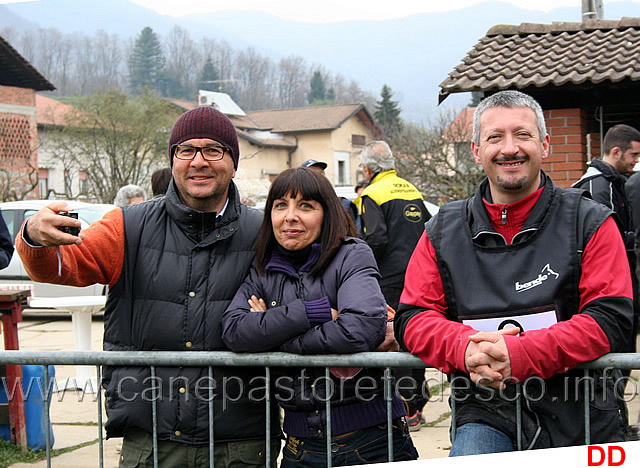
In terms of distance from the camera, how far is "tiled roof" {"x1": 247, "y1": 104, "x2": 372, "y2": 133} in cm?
5559

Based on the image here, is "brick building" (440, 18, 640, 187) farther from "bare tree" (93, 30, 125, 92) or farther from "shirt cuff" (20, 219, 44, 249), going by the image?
"bare tree" (93, 30, 125, 92)

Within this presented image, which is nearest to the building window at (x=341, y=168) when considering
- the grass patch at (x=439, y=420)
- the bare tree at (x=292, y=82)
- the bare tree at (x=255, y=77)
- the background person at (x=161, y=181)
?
the bare tree at (x=255, y=77)

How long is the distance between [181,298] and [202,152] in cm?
57

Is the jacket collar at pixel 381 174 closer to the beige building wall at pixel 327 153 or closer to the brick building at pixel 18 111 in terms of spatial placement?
the brick building at pixel 18 111

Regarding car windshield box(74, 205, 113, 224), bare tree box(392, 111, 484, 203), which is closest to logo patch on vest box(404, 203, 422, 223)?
car windshield box(74, 205, 113, 224)

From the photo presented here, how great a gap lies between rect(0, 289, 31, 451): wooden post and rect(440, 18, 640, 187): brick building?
18.0 feet

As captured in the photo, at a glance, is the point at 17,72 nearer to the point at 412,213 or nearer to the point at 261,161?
the point at 261,161

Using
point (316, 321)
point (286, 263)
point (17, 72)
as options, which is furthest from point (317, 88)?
point (316, 321)

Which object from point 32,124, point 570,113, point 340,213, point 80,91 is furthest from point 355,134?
point 340,213

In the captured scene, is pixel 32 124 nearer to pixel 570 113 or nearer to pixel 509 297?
pixel 570 113

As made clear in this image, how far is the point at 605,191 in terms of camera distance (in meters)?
5.35

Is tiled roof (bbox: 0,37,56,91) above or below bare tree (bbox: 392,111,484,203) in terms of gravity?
above

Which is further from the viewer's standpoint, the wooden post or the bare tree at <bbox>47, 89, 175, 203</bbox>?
the bare tree at <bbox>47, 89, 175, 203</bbox>

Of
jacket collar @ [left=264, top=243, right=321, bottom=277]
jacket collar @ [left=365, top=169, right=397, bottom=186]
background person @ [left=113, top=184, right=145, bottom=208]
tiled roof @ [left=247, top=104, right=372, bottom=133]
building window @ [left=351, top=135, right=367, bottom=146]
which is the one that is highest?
tiled roof @ [left=247, top=104, right=372, bottom=133]
